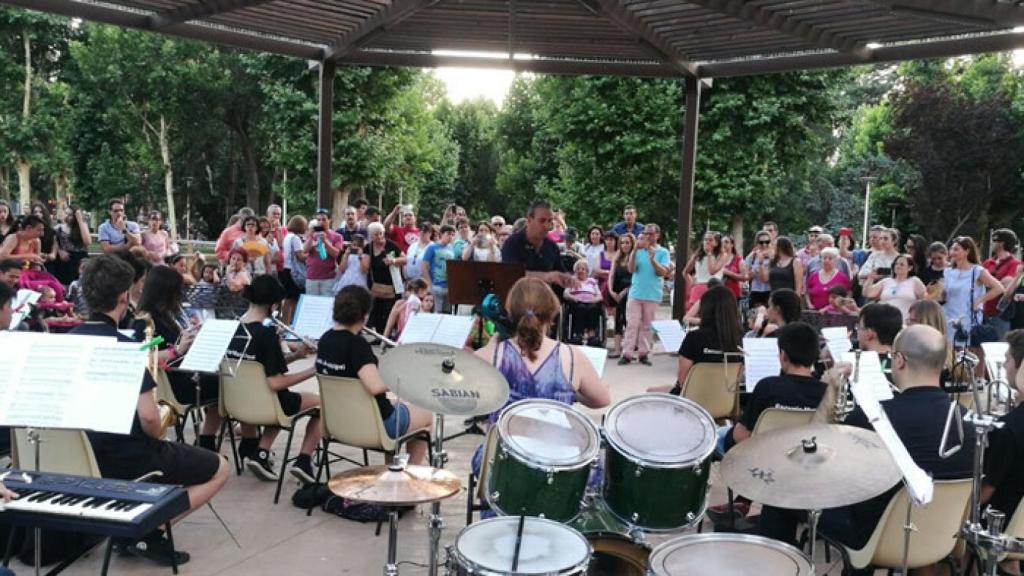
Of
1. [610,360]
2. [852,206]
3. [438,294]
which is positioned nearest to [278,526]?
[438,294]

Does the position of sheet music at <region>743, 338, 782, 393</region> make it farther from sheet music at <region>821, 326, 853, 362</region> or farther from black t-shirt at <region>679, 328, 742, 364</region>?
black t-shirt at <region>679, 328, 742, 364</region>

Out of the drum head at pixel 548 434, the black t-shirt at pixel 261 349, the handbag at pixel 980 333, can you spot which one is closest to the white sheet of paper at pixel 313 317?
the black t-shirt at pixel 261 349

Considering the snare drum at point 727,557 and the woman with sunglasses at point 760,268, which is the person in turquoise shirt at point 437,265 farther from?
the snare drum at point 727,557

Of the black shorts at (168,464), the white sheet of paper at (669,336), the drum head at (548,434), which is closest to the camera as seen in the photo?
the drum head at (548,434)

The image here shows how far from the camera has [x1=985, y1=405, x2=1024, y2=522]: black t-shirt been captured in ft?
12.1

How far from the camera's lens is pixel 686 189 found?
1213 centimetres

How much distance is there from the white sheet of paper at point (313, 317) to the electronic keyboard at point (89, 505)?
2695mm

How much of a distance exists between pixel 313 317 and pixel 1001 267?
7.97 m

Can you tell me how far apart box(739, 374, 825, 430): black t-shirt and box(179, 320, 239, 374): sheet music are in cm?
319

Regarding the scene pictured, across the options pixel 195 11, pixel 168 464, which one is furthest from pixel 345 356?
pixel 195 11

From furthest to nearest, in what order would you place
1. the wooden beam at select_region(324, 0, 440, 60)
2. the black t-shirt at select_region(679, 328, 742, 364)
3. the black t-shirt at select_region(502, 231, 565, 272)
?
the wooden beam at select_region(324, 0, 440, 60)
the black t-shirt at select_region(502, 231, 565, 272)
the black t-shirt at select_region(679, 328, 742, 364)

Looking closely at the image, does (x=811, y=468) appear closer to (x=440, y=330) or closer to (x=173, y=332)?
(x=440, y=330)

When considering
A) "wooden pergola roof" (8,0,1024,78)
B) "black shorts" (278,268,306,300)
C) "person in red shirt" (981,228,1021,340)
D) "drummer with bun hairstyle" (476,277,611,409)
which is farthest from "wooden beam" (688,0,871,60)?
"black shorts" (278,268,306,300)

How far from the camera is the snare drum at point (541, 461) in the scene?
3.61 metres
